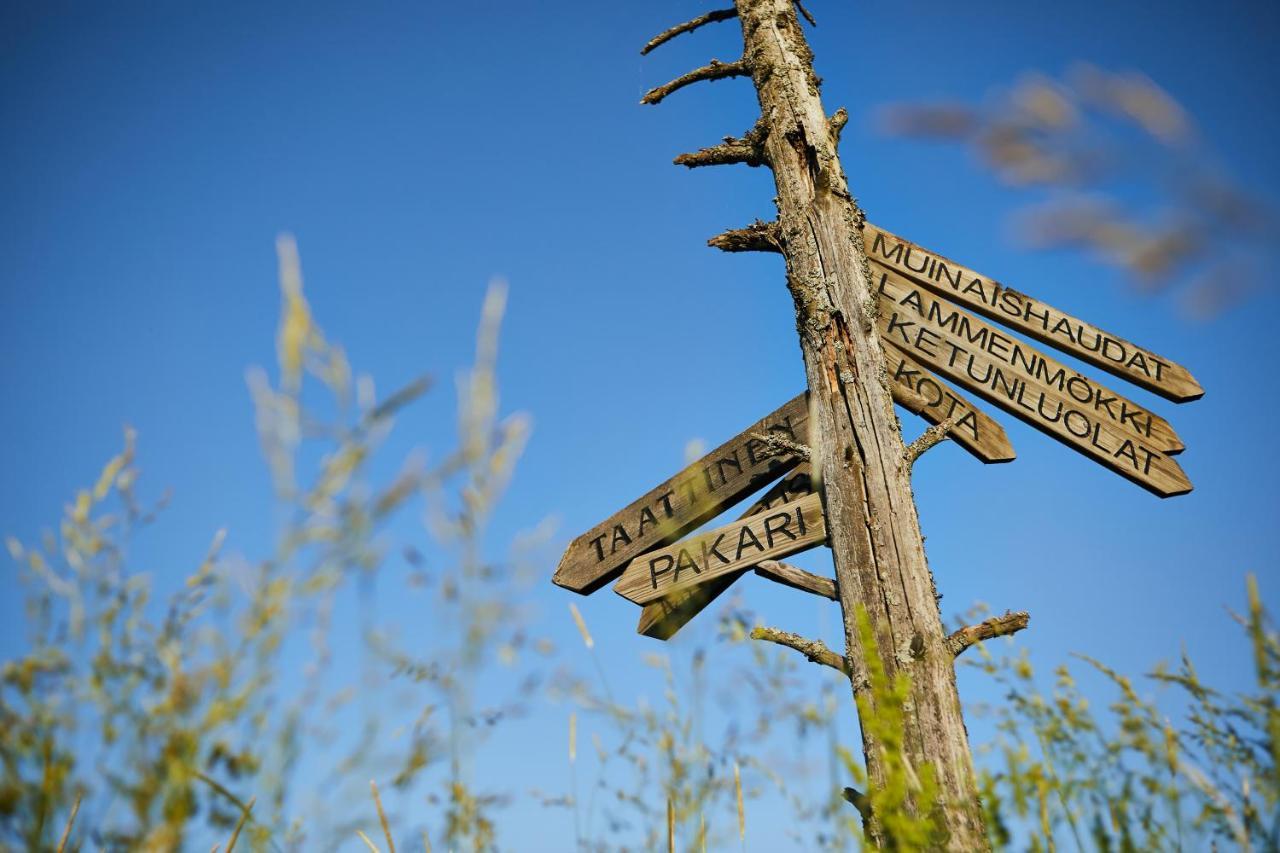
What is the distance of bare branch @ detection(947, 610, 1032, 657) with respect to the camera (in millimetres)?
2803

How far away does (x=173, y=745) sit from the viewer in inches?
39.6

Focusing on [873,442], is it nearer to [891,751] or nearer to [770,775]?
[770,775]

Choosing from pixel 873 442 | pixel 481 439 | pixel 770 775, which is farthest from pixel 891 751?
pixel 873 442

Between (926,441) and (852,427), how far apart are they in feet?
0.94

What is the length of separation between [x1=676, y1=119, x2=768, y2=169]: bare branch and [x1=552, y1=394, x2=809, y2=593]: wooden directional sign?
1.20m

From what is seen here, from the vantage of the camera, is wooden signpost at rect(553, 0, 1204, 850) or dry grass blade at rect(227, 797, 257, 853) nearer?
dry grass blade at rect(227, 797, 257, 853)

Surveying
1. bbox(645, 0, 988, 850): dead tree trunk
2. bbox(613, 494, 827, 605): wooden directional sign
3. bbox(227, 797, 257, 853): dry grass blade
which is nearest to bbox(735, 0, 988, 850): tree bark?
bbox(645, 0, 988, 850): dead tree trunk

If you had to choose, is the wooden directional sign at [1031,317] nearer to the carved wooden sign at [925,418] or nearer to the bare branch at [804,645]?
the carved wooden sign at [925,418]

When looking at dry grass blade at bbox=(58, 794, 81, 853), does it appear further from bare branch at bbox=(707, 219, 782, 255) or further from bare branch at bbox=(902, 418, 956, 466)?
bare branch at bbox=(707, 219, 782, 255)

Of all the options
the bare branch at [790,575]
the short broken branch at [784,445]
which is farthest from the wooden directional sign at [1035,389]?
the bare branch at [790,575]

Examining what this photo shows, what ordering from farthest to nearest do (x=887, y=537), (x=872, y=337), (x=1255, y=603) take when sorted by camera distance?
(x=872, y=337), (x=887, y=537), (x=1255, y=603)

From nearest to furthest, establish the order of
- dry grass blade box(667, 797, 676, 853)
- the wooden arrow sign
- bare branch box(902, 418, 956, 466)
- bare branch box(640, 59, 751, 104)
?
dry grass blade box(667, 797, 676, 853) → bare branch box(902, 418, 956, 466) → the wooden arrow sign → bare branch box(640, 59, 751, 104)

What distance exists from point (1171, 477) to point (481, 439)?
2.78 metres

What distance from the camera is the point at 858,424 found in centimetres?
317
